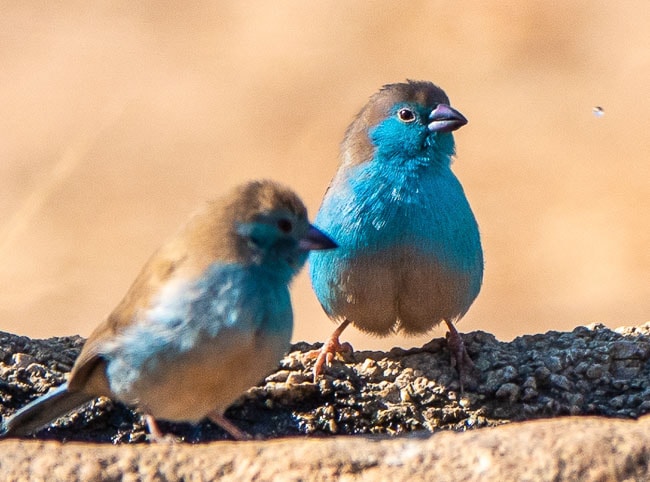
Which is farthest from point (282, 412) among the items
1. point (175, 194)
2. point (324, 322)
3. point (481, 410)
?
point (175, 194)

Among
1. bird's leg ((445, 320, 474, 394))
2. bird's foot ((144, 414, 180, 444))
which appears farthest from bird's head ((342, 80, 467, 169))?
bird's foot ((144, 414, 180, 444))

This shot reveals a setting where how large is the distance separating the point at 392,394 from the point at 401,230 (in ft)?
2.68

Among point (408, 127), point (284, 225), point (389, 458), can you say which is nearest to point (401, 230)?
point (408, 127)

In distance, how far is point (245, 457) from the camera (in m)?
4.34

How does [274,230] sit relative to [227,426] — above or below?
above

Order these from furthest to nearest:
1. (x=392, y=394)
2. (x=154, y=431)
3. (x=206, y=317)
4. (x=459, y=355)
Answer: (x=459, y=355)
(x=392, y=394)
(x=154, y=431)
(x=206, y=317)

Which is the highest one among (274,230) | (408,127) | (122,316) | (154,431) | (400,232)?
(408,127)

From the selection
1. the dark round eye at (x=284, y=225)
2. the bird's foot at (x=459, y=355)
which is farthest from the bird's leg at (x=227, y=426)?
the bird's foot at (x=459, y=355)

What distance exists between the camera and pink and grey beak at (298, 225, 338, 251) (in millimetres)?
5551

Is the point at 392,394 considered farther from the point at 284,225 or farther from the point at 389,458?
the point at 389,458

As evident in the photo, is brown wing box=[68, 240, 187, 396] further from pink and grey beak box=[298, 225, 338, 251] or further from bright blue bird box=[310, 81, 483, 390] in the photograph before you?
bright blue bird box=[310, 81, 483, 390]

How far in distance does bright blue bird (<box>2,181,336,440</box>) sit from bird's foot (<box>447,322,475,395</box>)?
110cm

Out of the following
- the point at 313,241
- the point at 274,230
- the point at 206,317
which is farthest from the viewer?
the point at 313,241

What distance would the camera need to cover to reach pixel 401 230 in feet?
22.3
